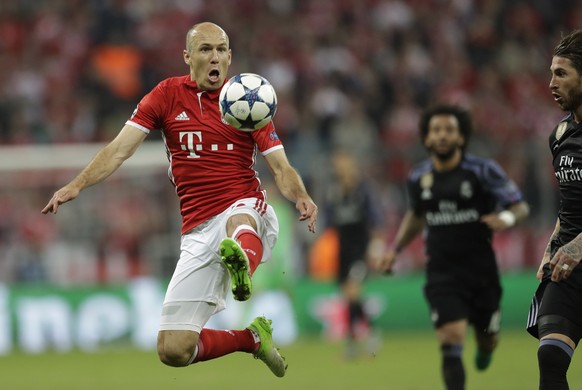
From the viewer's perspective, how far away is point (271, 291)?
56.1 feet

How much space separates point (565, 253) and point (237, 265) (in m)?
1.97

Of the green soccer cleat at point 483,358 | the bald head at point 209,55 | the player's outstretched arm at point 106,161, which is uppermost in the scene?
the bald head at point 209,55

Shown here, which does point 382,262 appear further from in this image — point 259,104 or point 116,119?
point 116,119

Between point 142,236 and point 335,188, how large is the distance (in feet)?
14.3

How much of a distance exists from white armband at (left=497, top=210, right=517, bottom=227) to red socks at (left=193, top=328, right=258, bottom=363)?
225 centimetres

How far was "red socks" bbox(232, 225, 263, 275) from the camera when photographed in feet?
23.6

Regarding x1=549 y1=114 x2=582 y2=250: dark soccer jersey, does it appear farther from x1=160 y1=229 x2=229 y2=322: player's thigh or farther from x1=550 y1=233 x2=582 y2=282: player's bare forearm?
x1=160 y1=229 x2=229 y2=322: player's thigh


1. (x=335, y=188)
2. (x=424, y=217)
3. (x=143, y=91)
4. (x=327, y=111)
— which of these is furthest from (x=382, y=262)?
(x=143, y=91)

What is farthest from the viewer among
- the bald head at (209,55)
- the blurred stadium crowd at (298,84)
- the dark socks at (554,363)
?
the blurred stadium crowd at (298,84)

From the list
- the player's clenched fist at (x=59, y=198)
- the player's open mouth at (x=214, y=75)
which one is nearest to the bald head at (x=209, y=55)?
the player's open mouth at (x=214, y=75)

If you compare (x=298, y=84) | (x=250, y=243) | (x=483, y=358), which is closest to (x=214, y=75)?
(x=250, y=243)

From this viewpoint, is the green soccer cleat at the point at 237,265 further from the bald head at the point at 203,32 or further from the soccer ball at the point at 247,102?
the bald head at the point at 203,32

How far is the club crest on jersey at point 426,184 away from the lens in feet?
30.7

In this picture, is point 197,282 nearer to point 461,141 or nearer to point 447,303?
point 447,303
